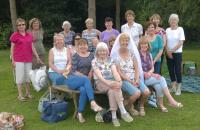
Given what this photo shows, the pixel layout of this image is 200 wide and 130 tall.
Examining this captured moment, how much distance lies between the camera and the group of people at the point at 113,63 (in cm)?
727

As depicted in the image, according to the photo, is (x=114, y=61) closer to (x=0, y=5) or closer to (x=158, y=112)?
(x=158, y=112)

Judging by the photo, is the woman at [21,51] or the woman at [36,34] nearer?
the woman at [21,51]

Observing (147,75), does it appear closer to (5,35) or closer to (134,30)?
(134,30)

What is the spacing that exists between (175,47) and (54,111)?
3337 millimetres

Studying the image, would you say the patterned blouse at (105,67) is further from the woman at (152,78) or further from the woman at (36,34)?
the woman at (36,34)

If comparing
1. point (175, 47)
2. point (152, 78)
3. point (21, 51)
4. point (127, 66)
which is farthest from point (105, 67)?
point (175, 47)

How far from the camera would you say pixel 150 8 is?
2302 centimetres

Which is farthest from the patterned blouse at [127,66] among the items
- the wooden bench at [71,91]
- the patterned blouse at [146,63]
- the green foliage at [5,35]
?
the green foliage at [5,35]

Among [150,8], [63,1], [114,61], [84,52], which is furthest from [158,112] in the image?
[63,1]

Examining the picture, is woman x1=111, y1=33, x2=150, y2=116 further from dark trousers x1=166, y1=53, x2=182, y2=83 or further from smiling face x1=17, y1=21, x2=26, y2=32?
smiling face x1=17, y1=21, x2=26, y2=32

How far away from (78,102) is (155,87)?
4.82 ft

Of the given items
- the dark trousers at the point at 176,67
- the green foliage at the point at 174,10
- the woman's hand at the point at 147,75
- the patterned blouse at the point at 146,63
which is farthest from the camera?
the green foliage at the point at 174,10

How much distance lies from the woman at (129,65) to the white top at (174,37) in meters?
1.68

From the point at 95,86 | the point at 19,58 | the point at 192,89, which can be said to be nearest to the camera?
the point at 95,86
